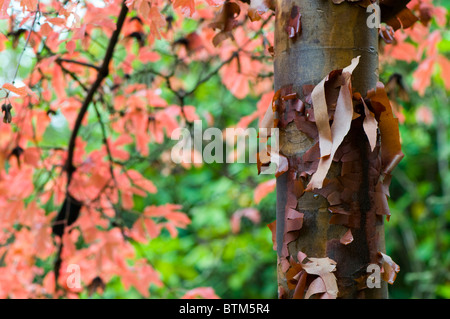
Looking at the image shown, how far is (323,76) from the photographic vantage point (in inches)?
25.4

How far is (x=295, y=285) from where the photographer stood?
64 cm

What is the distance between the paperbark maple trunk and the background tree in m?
0.15

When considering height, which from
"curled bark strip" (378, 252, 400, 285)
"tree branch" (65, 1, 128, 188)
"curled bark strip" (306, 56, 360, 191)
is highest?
"tree branch" (65, 1, 128, 188)

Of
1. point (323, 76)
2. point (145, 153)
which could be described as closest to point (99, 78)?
point (145, 153)

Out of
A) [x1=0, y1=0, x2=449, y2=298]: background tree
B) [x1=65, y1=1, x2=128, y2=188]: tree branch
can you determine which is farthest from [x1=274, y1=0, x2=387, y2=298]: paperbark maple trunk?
[x1=65, y1=1, x2=128, y2=188]: tree branch

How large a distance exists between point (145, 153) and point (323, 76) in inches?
47.2

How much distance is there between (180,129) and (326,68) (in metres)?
1.10

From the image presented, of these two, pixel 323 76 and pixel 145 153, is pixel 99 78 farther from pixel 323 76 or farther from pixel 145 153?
pixel 323 76

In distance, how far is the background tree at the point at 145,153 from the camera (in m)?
1.32

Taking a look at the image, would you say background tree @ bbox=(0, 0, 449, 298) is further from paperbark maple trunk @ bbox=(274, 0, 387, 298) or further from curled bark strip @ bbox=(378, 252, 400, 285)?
curled bark strip @ bbox=(378, 252, 400, 285)

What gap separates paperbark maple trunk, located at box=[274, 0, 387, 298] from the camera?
2.06 feet

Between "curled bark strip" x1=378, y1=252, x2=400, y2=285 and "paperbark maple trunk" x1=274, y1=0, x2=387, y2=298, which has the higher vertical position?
"paperbark maple trunk" x1=274, y1=0, x2=387, y2=298

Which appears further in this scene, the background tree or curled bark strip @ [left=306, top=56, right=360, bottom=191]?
the background tree
